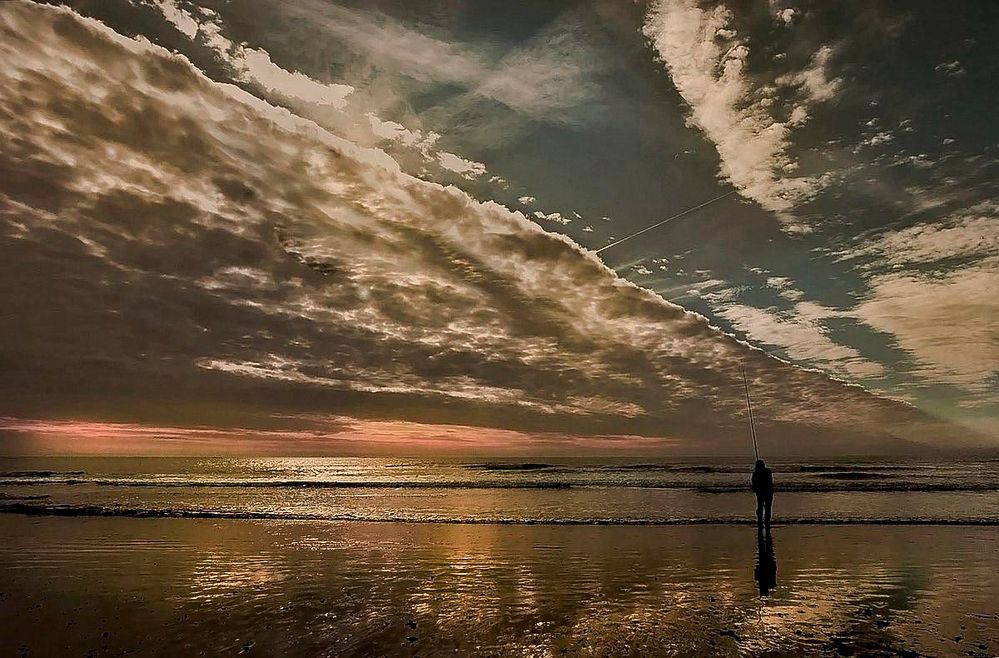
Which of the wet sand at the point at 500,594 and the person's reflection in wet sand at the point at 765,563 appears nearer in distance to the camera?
the wet sand at the point at 500,594

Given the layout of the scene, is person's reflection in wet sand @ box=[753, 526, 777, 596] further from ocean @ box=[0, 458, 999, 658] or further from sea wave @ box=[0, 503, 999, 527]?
sea wave @ box=[0, 503, 999, 527]

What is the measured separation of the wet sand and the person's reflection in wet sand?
22 centimetres

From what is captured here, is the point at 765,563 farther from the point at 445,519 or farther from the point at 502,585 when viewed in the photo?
the point at 445,519

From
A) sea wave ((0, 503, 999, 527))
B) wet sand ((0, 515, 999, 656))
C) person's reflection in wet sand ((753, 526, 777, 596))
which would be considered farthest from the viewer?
sea wave ((0, 503, 999, 527))

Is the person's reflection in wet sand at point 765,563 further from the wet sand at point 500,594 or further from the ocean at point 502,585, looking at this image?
the wet sand at point 500,594

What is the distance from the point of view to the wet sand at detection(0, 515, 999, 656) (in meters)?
10.7

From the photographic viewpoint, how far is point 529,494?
1806 inches

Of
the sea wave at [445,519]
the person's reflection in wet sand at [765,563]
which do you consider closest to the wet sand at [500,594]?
the person's reflection in wet sand at [765,563]

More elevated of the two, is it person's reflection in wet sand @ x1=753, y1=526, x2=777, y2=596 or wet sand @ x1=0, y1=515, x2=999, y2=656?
person's reflection in wet sand @ x1=753, y1=526, x2=777, y2=596

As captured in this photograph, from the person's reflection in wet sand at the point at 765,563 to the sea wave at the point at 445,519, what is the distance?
4.54 metres

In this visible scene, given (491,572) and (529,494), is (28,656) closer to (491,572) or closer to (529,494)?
(491,572)

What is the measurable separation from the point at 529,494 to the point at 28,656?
A: 38.0m

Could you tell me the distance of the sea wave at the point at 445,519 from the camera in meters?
27.0

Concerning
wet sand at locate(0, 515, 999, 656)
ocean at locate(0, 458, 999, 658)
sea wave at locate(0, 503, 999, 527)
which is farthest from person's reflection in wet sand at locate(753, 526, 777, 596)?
sea wave at locate(0, 503, 999, 527)
